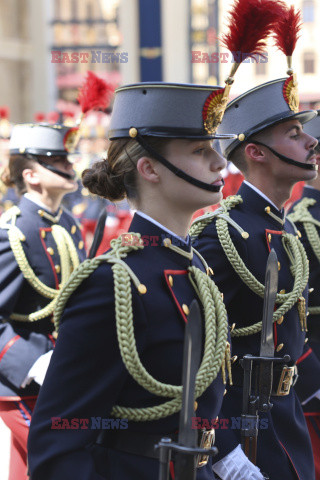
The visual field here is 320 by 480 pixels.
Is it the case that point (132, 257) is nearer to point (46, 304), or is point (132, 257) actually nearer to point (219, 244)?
point (219, 244)

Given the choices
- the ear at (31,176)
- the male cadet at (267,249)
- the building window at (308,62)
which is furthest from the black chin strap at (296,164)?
the building window at (308,62)

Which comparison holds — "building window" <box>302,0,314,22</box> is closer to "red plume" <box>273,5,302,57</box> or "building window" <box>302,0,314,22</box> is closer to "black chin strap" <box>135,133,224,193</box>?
"red plume" <box>273,5,302,57</box>

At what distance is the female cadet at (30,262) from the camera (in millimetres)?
3752

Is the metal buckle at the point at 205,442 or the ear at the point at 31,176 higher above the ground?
the ear at the point at 31,176

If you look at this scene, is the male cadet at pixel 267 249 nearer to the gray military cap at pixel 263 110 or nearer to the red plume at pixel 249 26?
the gray military cap at pixel 263 110

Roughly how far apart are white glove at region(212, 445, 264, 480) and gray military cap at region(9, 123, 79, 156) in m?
2.42

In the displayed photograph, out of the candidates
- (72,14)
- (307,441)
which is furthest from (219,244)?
(72,14)

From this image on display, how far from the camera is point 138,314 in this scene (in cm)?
208

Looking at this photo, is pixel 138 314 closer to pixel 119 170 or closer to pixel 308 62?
pixel 119 170

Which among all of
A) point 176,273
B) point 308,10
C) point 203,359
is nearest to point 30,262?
point 176,273

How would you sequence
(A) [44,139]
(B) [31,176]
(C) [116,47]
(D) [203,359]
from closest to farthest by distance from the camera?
(D) [203,359]
(B) [31,176]
(A) [44,139]
(C) [116,47]

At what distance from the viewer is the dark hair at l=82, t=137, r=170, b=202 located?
2271 millimetres

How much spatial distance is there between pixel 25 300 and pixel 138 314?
202cm

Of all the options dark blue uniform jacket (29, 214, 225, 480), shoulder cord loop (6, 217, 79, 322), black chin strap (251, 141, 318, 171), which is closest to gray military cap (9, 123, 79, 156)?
shoulder cord loop (6, 217, 79, 322)
